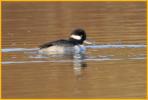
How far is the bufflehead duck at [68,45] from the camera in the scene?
18.5 meters

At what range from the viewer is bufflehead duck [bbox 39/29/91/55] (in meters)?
18.5

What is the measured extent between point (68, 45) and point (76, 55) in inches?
35.4

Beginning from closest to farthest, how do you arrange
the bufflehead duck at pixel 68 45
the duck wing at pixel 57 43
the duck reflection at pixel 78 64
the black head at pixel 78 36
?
the duck reflection at pixel 78 64 < the duck wing at pixel 57 43 < the bufflehead duck at pixel 68 45 < the black head at pixel 78 36

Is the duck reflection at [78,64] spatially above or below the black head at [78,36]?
below

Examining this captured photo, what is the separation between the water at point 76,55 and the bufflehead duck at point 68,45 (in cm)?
21

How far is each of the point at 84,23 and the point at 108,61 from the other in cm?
730

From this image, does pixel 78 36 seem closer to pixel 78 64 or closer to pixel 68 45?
pixel 68 45

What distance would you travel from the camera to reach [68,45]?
62.9ft

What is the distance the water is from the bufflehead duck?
0.68 ft

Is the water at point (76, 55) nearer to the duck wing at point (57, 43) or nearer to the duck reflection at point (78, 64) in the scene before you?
the duck reflection at point (78, 64)

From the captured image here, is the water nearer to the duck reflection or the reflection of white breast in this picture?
the duck reflection

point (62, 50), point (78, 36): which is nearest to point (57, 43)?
point (62, 50)

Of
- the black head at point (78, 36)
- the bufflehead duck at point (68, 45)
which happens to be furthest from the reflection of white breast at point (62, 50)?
the black head at point (78, 36)

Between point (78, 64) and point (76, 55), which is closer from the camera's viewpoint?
point (78, 64)
